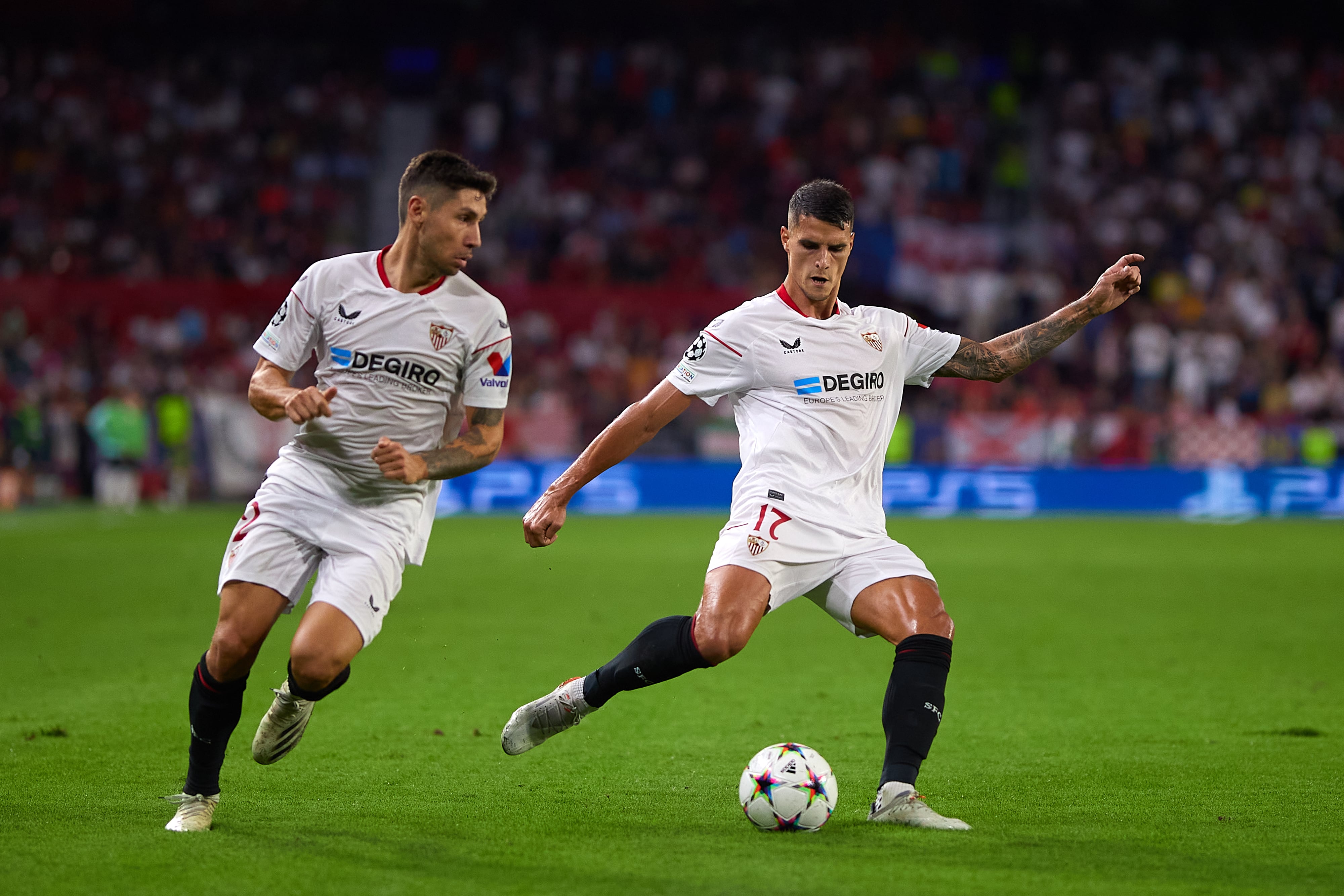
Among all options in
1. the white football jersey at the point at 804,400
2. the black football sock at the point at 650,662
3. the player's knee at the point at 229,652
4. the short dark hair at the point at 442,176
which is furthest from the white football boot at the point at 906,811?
the short dark hair at the point at 442,176

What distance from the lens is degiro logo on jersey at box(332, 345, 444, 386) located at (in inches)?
202

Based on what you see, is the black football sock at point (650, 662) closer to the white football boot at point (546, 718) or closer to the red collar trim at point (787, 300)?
the white football boot at point (546, 718)

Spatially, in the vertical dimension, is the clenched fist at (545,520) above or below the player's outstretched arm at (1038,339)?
below

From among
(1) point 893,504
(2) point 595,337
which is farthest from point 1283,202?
(2) point 595,337

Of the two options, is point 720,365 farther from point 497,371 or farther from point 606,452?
point 497,371

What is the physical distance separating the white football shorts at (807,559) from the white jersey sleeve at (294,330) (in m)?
1.71

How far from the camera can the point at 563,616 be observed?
10.9m

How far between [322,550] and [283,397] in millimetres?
650

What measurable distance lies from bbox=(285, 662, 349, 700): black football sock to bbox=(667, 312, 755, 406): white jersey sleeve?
164cm

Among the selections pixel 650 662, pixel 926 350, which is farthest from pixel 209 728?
pixel 926 350

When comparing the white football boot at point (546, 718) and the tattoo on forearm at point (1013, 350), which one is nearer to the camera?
the white football boot at point (546, 718)

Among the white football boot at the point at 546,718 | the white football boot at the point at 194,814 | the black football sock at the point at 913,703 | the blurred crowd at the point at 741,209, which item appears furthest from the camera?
the blurred crowd at the point at 741,209

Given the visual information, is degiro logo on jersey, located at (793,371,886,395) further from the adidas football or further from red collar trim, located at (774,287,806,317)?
the adidas football

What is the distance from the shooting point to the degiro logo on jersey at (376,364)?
5.14 meters
